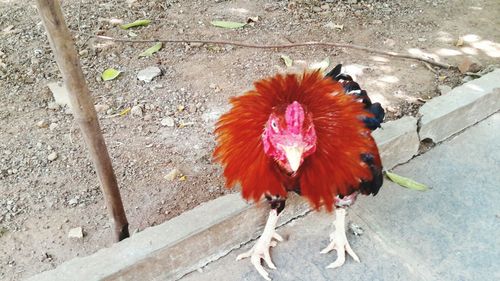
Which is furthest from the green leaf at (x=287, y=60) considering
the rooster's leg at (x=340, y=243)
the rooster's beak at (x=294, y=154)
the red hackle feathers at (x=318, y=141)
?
the rooster's beak at (x=294, y=154)

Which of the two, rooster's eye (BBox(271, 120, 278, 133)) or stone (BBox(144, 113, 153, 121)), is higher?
rooster's eye (BBox(271, 120, 278, 133))

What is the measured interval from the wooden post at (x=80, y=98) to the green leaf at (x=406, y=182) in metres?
1.56

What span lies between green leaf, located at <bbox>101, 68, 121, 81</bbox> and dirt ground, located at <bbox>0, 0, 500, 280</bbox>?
5cm

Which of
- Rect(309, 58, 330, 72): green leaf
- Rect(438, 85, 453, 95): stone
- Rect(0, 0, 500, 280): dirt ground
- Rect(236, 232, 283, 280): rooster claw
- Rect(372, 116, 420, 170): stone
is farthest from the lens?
Rect(309, 58, 330, 72): green leaf

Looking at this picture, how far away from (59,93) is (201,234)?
1.73 meters

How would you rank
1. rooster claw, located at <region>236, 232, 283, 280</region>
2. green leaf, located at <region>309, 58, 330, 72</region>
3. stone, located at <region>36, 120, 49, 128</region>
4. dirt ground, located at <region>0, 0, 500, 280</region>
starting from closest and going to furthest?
rooster claw, located at <region>236, 232, 283, 280</region> → dirt ground, located at <region>0, 0, 500, 280</region> → stone, located at <region>36, 120, 49, 128</region> → green leaf, located at <region>309, 58, 330, 72</region>

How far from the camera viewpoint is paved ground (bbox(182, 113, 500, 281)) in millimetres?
2527

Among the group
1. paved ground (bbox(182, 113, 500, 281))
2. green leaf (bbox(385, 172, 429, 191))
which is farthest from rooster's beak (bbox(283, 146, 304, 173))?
green leaf (bbox(385, 172, 429, 191))

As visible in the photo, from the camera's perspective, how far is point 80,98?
6.32 ft

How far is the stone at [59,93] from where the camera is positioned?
3.45 metres

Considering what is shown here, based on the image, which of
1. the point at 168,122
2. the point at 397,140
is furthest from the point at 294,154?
the point at 168,122

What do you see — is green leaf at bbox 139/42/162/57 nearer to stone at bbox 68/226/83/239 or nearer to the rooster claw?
stone at bbox 68/226/83/239

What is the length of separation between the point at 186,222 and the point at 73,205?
2.42 feet

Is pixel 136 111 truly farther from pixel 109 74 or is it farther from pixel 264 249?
pixel 264 249
